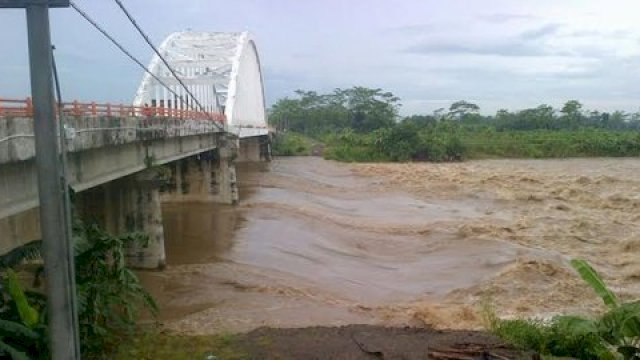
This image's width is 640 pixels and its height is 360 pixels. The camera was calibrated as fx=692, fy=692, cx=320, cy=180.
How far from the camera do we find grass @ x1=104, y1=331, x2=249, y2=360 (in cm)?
913

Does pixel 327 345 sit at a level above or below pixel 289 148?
above

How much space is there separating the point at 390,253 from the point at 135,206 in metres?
7.32

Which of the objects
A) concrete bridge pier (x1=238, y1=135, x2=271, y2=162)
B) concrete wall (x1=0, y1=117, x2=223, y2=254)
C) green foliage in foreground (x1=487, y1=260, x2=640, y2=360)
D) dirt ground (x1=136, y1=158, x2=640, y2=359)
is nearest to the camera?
green foliage in foreground (x1=487, y1=260, x2=640, y2=360)

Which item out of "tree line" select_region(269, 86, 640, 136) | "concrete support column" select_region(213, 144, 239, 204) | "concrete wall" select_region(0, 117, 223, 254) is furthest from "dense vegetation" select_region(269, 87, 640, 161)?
"concrete wall" select_region(0, 117, 223, 254)

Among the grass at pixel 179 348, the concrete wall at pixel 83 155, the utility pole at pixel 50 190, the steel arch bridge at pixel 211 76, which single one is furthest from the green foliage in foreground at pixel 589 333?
the steel arch bridge at pixel 211 76

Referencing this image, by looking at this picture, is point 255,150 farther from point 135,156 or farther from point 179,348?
point 179,348

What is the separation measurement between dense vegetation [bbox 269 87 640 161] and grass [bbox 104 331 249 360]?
2165 inches

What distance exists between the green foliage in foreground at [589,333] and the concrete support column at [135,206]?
34.8ft

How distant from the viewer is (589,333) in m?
8.68

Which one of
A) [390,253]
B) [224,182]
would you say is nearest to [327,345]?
[390,253]

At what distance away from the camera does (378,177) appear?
1891 inches

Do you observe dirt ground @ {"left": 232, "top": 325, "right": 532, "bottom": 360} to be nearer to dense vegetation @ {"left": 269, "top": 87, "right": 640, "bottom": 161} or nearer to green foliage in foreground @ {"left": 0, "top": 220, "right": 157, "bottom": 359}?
green foliage in foreground @ {"left": 0, "top": 220, "right": 157, "bottom": 359}

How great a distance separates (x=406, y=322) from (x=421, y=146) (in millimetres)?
53471

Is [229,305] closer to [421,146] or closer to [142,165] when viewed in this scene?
[142,165]
